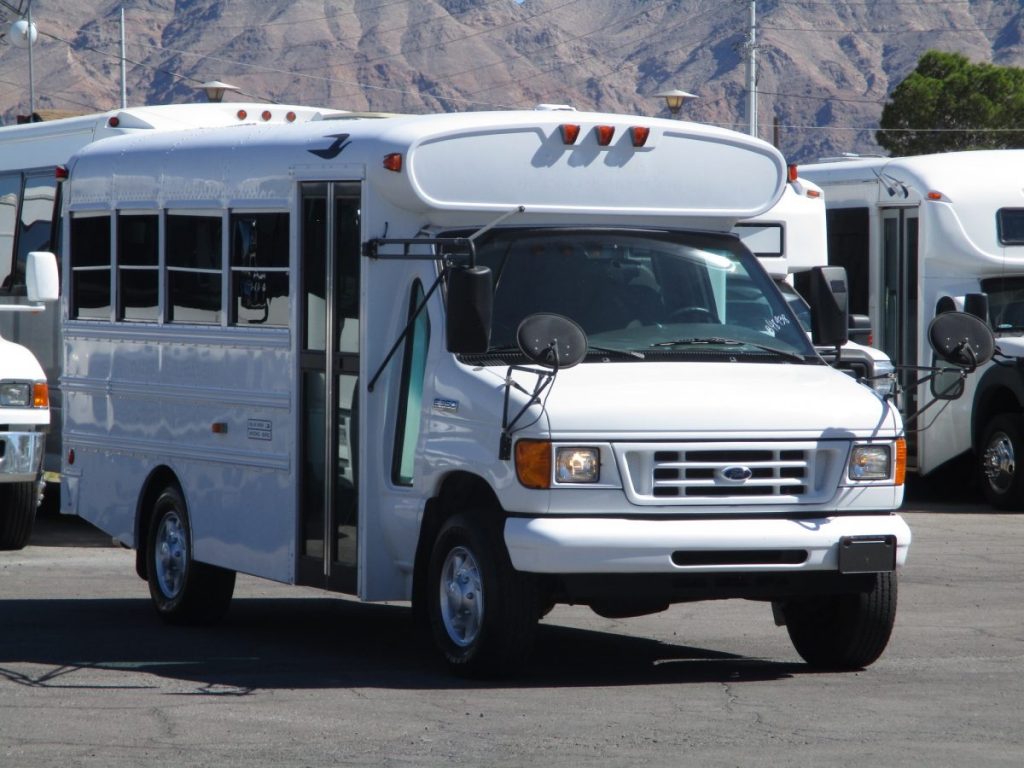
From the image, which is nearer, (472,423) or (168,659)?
(472,423)

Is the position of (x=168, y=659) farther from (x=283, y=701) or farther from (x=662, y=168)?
(x=662, y=168)

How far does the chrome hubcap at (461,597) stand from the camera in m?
8.90

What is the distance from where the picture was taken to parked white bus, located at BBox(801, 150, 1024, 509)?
18.2 m

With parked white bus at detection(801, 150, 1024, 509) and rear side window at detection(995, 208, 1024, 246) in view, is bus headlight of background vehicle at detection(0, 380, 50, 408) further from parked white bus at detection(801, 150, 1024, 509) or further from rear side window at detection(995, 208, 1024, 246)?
rear side window at detection(995, 208, 1024, 246)

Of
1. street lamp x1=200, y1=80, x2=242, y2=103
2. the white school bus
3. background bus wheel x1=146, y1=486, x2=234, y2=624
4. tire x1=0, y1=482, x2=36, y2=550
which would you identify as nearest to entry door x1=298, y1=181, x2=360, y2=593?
the white school bus

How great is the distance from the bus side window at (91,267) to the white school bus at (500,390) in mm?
→ 611

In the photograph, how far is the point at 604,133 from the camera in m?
9.67

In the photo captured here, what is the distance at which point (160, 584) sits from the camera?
1141cm

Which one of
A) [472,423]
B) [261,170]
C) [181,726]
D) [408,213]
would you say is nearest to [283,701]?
[181,726]

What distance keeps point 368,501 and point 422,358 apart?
693 millimetres

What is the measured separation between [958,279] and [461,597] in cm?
1037

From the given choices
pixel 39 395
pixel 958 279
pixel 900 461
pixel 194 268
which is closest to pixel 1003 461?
pixel 958 279

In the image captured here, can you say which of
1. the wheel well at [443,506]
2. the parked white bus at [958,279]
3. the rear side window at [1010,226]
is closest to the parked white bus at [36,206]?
the parked white bus at [958,279]

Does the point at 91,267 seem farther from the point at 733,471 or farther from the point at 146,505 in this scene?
the point at 733,471
